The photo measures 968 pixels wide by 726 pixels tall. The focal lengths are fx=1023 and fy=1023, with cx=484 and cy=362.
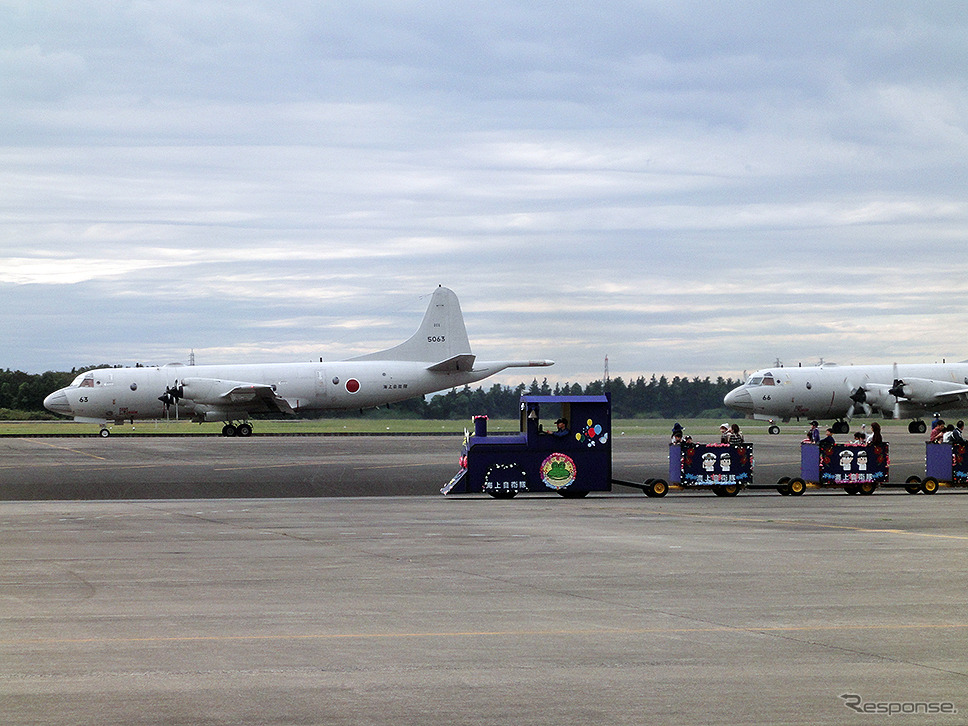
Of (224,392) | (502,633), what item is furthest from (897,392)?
(502,633)

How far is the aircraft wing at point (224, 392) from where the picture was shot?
2576 inches

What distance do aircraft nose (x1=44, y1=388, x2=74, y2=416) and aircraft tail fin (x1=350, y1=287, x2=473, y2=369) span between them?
18987 millimetres

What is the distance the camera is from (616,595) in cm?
1158

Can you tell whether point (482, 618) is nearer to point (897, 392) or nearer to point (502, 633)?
point (502, 633)

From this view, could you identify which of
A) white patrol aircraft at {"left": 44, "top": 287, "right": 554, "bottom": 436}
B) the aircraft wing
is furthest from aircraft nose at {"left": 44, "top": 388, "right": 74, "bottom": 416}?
the aircraft wing

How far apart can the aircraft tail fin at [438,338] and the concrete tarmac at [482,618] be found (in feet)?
164

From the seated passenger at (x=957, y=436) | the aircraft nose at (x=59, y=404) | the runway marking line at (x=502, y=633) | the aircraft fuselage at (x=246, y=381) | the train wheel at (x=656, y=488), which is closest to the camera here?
the runway marking line at (x=502, y=633)

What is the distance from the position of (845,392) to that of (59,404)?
50.2 m

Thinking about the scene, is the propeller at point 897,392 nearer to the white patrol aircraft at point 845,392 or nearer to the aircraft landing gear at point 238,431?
the white patrol aircraft at point 845,392

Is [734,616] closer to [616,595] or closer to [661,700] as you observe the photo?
[616,595]

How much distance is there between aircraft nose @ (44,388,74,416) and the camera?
6575 cm

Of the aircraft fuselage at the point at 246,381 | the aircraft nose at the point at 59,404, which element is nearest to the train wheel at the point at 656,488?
the aircraft fuselage at the point at 246,381

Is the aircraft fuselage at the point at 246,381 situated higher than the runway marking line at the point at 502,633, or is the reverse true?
the aircraft fuselage at the point at 246,381

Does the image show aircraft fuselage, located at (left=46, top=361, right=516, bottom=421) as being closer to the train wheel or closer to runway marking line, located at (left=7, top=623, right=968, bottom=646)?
the train wheel
